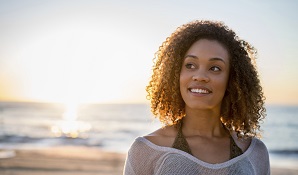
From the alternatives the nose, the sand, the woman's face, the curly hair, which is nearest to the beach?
the sand

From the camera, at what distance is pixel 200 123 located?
3068mm

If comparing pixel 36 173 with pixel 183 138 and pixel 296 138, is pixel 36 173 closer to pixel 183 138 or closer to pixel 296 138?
pixel 183 138

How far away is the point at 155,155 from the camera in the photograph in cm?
288

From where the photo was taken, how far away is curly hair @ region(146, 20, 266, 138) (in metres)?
3.05

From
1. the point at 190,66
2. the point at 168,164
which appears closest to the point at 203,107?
the point at 190,66

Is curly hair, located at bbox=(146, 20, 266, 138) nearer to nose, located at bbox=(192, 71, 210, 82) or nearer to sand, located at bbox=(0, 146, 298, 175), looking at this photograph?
nose, located at bbox=(192, 71, 210, 82)

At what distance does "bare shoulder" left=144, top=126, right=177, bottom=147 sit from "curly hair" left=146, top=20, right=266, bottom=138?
0.09 metres

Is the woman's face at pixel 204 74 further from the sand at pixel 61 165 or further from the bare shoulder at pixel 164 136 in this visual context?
the sand at pixel 61 165

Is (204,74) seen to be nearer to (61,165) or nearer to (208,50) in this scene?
(208,50)

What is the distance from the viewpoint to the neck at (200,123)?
305 cm

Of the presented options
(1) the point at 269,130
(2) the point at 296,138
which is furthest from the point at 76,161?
(1) the point at 269,130

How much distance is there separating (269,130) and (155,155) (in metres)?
24.9

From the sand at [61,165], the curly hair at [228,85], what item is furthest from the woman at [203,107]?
the sand at [61,165]

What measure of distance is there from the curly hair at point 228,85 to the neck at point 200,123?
86 millimetres
